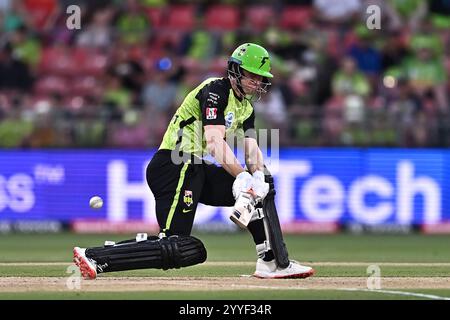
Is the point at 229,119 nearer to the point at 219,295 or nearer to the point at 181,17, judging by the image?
the point at 219,295

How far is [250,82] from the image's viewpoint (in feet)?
32.1

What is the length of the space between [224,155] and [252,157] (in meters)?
0.78

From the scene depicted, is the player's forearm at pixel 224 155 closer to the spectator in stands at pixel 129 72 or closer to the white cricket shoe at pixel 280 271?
the white cricket shoe at pixel 280 271

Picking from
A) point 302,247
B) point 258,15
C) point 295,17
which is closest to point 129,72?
point 258,15

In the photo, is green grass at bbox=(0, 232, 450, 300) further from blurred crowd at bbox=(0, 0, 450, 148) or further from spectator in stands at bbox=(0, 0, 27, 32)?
spectator in stands at bbox=(0, 0, 27, 32)

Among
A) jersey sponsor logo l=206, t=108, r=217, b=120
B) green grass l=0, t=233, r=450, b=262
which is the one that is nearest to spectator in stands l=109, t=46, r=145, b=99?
green grass l=0, t=233, r=450, b=262

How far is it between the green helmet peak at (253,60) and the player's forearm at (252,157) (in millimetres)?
765

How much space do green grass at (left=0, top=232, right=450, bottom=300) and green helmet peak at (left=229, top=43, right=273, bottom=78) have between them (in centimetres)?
202

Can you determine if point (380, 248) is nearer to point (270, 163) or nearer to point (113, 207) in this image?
point (270, 163)

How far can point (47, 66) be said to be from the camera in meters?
19.6

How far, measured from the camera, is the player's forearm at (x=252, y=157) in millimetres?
10086

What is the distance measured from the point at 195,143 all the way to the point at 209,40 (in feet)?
32.7

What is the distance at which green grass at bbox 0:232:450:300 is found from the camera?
28.6ft
